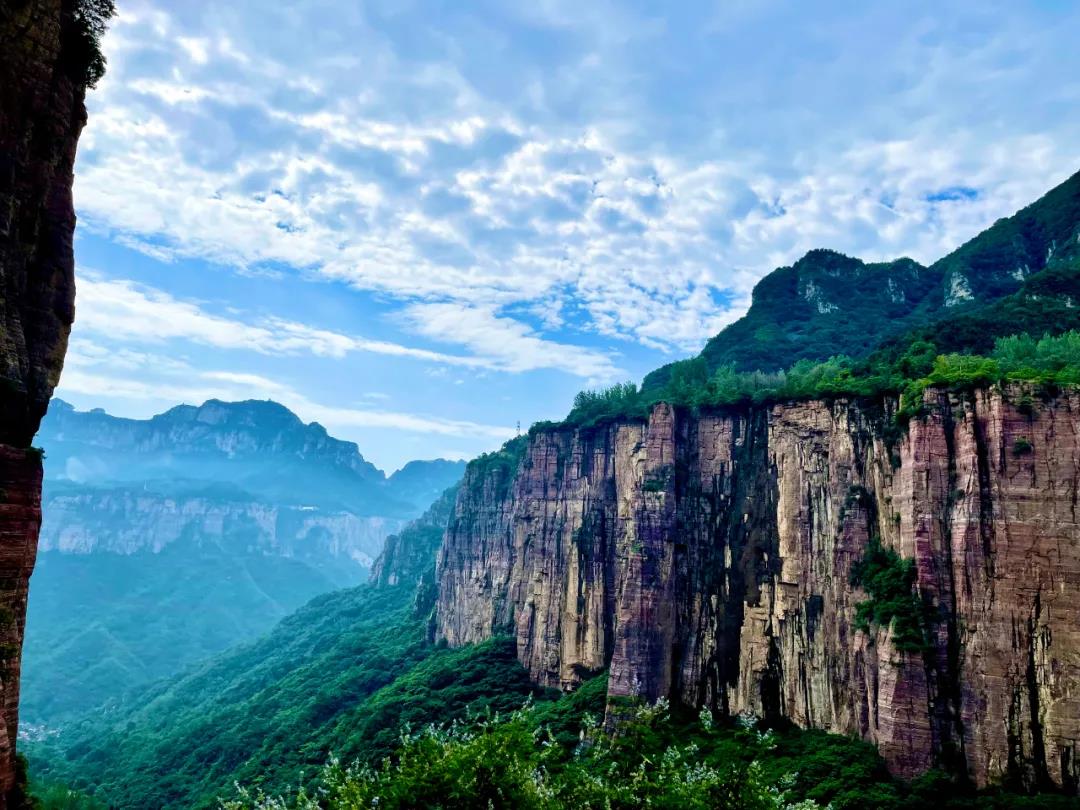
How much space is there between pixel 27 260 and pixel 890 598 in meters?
39.9

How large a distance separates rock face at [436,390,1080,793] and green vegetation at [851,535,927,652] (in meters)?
0.42

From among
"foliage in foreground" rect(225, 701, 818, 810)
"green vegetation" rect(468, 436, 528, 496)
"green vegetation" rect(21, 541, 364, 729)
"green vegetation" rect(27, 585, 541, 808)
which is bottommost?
"green vegetation" rect(21, 541, 364, 729)

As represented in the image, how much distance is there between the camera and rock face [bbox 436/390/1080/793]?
32.5 m

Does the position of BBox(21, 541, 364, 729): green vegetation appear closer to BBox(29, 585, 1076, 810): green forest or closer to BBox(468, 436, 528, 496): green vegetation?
BBox(29, 585, 1076, 810): green forest

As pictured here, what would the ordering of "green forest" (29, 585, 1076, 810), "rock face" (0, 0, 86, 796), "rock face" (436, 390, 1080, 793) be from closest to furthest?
"rock face" (0, 0, 86, 796) → "green forest" (29, 585, 1076, 810) → "rock face" (436, 390, 1080, 793)

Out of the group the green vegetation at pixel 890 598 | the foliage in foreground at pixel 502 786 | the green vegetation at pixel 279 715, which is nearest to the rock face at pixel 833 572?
the green vegetation at pixel 890 598

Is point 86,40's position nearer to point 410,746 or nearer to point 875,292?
point 410,746

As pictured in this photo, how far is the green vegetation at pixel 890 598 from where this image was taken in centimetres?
3516

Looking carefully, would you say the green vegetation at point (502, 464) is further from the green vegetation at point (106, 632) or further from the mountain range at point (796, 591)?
the green vegetation at point (106, 632)

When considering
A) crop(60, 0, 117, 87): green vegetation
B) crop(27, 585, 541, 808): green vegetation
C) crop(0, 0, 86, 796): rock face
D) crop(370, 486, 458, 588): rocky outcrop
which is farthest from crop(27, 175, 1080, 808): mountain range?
crop(370, 486, 458, 588): rocky outcrop

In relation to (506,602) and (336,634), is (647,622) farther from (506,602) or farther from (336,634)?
(336,634)

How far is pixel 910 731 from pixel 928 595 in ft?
21.5

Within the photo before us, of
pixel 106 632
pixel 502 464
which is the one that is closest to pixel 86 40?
pixel 502 464

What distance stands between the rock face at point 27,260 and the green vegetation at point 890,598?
3605 centimetres
